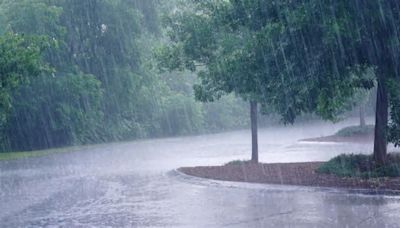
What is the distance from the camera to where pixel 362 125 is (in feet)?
125

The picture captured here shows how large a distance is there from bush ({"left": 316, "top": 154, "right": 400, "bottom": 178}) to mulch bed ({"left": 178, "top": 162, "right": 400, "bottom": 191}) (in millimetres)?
279

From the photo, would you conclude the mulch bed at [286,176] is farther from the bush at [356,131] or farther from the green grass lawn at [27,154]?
the green grass lawn at [27,154]

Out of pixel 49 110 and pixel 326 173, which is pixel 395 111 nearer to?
pixel 326 173

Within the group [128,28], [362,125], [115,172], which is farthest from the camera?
[128,28]

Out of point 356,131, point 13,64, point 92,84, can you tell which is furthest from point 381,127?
point 92,84

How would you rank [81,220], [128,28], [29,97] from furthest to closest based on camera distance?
[128,28] < [29,97] < [81,220]

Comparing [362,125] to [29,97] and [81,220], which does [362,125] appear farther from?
[81,220]

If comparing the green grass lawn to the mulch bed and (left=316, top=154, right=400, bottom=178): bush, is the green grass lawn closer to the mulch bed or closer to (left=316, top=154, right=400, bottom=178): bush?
the mulch bed

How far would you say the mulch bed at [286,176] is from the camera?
14.8 metres

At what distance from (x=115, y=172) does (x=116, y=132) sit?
27.2 meters

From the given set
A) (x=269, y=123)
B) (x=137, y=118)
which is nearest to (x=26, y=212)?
(x=137, y=118)

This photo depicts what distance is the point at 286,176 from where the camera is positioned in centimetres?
1706

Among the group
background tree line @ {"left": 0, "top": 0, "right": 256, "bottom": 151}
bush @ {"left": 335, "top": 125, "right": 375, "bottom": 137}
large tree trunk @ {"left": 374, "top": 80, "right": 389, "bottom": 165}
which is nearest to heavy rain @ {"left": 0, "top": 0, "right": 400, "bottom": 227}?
large tree trunk @ {"left": 374, "top": 80, "right": 389, "bottom": 165}

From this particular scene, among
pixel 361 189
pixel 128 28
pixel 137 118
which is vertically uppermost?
pixel 128 28
